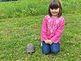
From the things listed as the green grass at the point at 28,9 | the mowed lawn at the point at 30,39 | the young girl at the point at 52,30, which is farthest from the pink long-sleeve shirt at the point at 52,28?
the green grass at the point at 28,9

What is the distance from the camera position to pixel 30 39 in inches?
255

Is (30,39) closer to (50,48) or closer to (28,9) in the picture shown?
(50,48)

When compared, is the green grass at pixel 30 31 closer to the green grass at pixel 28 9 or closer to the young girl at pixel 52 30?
the green grass at pixel 28 9

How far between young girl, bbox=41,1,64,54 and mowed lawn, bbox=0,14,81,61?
0.56 ft

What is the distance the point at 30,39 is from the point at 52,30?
99 cm

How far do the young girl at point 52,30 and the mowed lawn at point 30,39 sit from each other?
17cm

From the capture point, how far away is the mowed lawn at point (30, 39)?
5611mm

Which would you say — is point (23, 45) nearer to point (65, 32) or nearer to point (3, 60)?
point (3, 60)

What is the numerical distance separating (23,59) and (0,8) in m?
4.50

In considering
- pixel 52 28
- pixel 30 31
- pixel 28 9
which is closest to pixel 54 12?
pixel 52 28

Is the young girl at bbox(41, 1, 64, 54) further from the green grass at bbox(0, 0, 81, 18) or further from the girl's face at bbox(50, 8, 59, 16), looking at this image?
the green grass at bbox(0, 0, 81, 18)

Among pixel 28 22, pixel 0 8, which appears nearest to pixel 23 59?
pixel 28 22

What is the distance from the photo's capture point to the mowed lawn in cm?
561

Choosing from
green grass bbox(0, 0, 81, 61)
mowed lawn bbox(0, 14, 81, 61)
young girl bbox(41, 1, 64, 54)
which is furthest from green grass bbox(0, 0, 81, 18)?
young girl bbox(41, 1, 64, 54)
